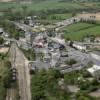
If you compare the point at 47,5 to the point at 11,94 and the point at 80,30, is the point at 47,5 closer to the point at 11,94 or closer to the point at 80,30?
the point at 80,30

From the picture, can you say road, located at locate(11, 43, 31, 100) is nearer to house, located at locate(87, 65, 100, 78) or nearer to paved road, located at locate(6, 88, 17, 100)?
paved road, located at locate(6, 88, 17, 100)

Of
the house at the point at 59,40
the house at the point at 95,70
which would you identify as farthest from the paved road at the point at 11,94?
the house at the point at 59,40

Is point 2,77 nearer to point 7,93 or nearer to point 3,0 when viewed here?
point 7,93

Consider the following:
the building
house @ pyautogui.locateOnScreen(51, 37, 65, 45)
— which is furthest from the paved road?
the building

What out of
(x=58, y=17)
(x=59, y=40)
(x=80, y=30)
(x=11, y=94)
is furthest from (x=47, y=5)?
(x=11, y=94)

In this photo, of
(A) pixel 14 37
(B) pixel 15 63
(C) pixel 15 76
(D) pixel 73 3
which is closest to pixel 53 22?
(A) pixel 14 37

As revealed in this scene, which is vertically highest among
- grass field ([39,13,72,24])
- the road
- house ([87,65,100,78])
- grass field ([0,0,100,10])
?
house ([87,65,100,78])
